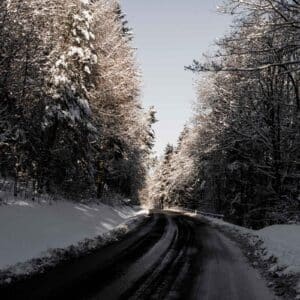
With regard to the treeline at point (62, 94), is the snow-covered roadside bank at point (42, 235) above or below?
below

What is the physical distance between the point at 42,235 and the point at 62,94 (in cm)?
936

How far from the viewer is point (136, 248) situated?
548 inches

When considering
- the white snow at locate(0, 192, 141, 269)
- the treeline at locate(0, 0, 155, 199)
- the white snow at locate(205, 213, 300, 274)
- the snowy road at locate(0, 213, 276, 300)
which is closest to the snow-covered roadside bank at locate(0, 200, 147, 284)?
the white snow at locate(0, 192, 141, 269)

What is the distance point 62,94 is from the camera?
2012 centimetres

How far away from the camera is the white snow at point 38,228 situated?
33.3 feet

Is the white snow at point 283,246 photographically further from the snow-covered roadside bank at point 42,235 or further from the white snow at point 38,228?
the white snow at point 38,228

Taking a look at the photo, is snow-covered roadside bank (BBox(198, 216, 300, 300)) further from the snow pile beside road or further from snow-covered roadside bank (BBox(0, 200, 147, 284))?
snow-covered roadside bank (BBox(0, 200, 147, 284))

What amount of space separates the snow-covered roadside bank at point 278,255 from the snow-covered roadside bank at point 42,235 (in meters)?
5.08

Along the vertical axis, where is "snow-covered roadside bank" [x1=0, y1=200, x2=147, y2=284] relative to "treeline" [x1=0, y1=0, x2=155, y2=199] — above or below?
below

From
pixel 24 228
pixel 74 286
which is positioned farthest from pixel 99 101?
pixel 74 286

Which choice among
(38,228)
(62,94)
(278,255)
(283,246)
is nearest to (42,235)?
(38,228)

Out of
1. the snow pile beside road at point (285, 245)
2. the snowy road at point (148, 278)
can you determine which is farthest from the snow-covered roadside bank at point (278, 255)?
the snowy road at point (148, 278)

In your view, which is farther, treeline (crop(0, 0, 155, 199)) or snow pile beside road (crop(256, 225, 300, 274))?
treeline (crop(0, 0, 155, 199))

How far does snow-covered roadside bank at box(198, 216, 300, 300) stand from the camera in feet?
32.2
